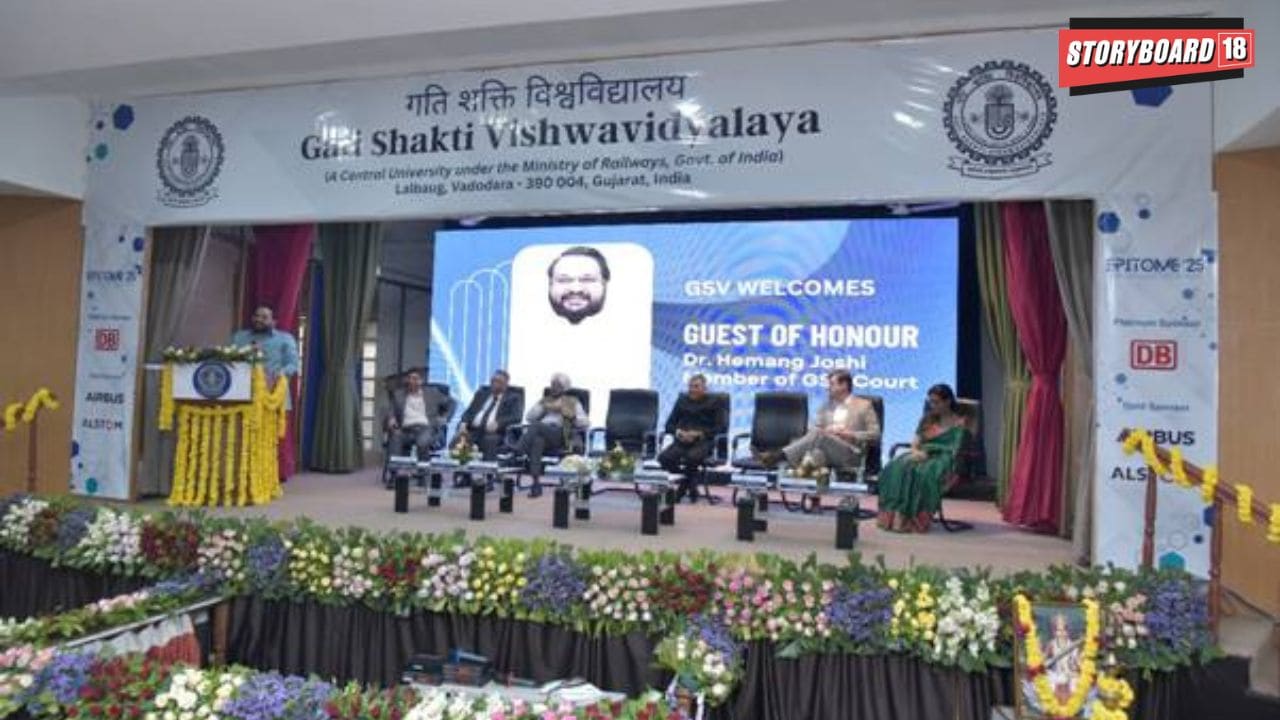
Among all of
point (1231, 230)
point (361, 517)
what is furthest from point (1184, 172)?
point (361, 517)

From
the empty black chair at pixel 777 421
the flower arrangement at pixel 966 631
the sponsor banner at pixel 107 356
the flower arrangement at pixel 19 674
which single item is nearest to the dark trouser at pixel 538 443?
the empty black chair at pixel 777 421

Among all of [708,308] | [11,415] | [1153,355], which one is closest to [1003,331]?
[1153,355]

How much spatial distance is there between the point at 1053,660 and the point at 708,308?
214 inches

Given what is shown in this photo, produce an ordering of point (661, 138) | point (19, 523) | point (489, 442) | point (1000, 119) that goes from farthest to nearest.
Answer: point (489, 442) → point (661, 138) → point (19, 523) → point (1000, 119)

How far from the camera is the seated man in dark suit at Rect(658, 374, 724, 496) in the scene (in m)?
6.63

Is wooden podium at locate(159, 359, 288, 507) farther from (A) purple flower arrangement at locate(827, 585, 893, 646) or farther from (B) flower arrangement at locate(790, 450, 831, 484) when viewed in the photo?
(A) purple flower arrangement at locate(827, 585, 893, 646)

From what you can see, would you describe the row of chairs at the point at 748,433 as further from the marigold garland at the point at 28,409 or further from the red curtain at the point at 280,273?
the marigold garland at the point at 28,409

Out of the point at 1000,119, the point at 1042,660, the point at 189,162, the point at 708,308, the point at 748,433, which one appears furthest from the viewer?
the point at 708,308

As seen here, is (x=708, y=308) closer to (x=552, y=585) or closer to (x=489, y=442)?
(x=489, y=442)

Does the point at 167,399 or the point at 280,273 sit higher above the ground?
the point at 280,273

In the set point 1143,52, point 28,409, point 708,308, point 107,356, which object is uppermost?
point 1143,52

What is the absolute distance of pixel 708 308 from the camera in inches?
326

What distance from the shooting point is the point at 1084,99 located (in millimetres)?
4461

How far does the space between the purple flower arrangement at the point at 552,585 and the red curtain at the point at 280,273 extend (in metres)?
4.78
